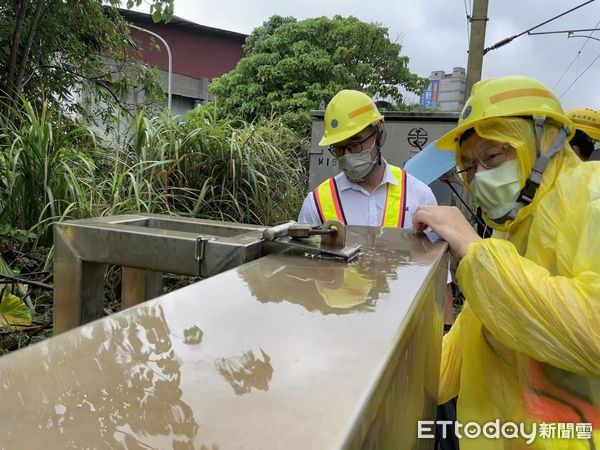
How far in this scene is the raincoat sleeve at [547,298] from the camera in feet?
3.31

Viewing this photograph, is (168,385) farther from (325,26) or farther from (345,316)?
(325,26)

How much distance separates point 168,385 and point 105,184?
10.5 feet

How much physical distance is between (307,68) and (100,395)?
13287 mm

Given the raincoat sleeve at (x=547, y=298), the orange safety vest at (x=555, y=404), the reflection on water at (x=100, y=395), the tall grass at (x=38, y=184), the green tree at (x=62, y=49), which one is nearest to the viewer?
the reflection on water at (x=100, y=395)

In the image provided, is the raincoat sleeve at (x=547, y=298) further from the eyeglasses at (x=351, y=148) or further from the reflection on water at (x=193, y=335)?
the eyeglasses at (x=351, y=148)

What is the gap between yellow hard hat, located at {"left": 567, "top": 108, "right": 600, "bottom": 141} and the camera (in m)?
3.42

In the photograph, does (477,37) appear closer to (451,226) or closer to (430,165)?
(430,165)

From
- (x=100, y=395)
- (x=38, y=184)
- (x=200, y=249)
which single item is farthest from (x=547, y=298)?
(x=38, y=184)

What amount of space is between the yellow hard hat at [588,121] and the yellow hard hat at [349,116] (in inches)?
74.0

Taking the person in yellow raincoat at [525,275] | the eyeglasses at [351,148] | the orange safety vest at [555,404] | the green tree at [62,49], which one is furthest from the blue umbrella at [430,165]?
the green tree at [62,49]

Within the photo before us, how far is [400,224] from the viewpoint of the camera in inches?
91.7

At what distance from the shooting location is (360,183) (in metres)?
2.48

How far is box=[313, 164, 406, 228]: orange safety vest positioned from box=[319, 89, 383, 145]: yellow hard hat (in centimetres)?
25

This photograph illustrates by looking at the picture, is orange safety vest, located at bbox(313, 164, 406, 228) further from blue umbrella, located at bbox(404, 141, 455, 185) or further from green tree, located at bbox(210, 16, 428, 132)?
green tree, located at bbox(210, 16, 428, 132)
